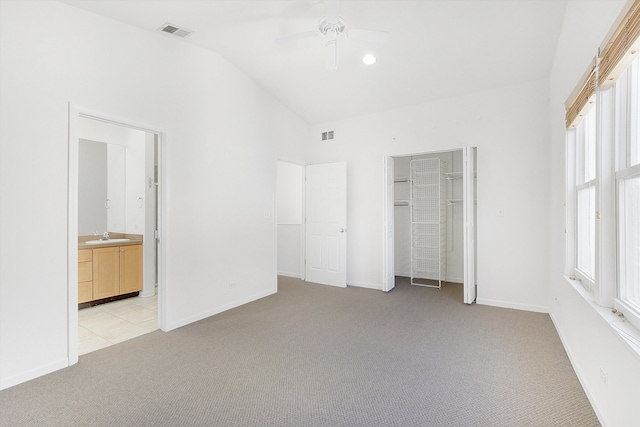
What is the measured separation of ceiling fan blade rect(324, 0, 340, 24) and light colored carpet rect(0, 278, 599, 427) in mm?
2987

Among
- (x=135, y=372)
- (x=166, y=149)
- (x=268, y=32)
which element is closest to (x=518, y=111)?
(x=268, y=32)

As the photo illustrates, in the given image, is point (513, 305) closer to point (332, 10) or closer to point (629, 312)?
point (629, 312)

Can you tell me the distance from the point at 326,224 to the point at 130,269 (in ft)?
10.1

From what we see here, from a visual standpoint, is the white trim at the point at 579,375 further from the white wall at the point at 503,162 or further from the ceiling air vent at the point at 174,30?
the ceiling air vent at the point at 174,30

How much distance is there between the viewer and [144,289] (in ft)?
15.8

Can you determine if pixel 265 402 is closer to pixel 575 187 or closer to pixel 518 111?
pixel 575 187

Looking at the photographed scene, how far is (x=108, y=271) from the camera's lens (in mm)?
4398

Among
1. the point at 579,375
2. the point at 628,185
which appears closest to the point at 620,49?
the point at 628,185

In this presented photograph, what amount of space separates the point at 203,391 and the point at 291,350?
0.87 metres

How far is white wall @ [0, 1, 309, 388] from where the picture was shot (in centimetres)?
239

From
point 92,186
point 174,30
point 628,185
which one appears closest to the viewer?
point 628,185

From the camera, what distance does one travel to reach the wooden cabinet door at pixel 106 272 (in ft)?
14.1

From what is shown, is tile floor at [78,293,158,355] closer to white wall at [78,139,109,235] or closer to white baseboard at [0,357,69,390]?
white baseboard at [0,357,69,390]

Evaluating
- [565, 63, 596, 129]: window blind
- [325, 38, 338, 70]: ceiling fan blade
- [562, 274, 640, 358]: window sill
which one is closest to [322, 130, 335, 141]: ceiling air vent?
[325, 38, 338, 70]: ceiling fan blade
